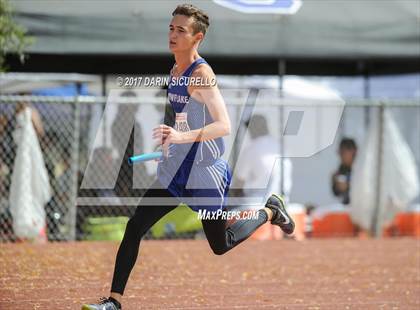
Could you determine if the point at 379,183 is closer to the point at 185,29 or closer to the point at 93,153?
the point at 93,153

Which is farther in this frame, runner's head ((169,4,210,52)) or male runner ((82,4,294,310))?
runner's head ((169,4,210,52))

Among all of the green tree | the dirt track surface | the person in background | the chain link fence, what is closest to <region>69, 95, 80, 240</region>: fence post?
the chain link fence

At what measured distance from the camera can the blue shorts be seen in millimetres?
5438

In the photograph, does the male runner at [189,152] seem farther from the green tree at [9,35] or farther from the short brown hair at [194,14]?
the green tree at [9,35]

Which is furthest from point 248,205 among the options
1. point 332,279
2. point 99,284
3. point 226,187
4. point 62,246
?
point 226,187

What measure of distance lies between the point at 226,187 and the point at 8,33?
6.16m

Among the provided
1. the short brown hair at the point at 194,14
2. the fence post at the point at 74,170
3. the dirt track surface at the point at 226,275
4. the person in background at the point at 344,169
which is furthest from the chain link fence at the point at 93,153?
the short brown hair at the point at 194,14

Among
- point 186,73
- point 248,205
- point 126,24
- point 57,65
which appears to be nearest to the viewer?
point 186,73

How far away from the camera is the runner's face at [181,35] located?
5.38 meters

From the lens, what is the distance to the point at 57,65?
13.6 metres

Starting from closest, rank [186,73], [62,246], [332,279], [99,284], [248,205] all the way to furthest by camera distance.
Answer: [186,73] < [99,284] < [332,279] < [62,246] < [248,205]

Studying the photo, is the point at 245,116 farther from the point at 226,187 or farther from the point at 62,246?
the point at 226,187

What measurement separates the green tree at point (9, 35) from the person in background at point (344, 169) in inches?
198

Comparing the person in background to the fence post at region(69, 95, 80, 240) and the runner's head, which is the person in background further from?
the runner's head
